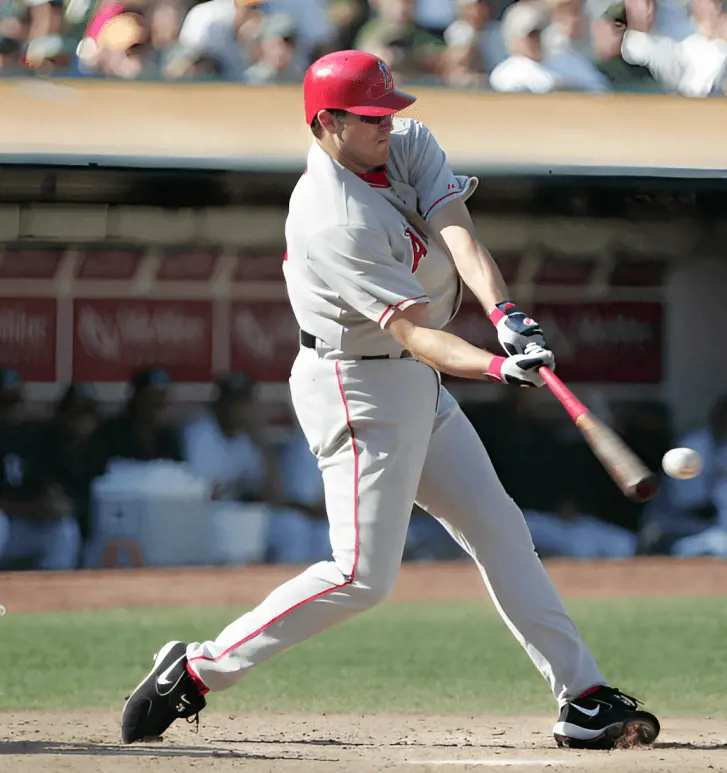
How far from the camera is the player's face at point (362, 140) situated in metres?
3.54

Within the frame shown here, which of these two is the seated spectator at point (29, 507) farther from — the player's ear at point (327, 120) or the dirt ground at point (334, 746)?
the player's ear at point (327, 120)

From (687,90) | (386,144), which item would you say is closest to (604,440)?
(386,144)

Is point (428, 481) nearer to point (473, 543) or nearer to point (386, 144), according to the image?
point (473, 543)

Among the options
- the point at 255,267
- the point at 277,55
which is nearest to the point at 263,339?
the point at 255,267

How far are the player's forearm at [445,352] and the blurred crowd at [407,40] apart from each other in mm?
6452

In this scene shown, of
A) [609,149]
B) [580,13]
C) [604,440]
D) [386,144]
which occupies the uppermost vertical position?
[386,144]

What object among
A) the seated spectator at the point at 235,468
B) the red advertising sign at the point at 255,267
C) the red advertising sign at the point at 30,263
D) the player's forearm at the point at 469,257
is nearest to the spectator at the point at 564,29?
the red advertising sign at the point at 255,267

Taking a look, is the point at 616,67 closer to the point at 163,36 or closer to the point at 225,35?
the point at 225,35

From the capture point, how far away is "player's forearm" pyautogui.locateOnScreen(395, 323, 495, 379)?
3.26 m

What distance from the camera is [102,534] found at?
927 centimetres

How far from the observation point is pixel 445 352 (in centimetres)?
330

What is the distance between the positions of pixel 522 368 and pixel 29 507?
6.57 metres

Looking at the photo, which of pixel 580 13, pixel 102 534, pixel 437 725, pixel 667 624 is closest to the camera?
pixel 437 725

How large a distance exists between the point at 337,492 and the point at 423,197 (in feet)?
2.43
